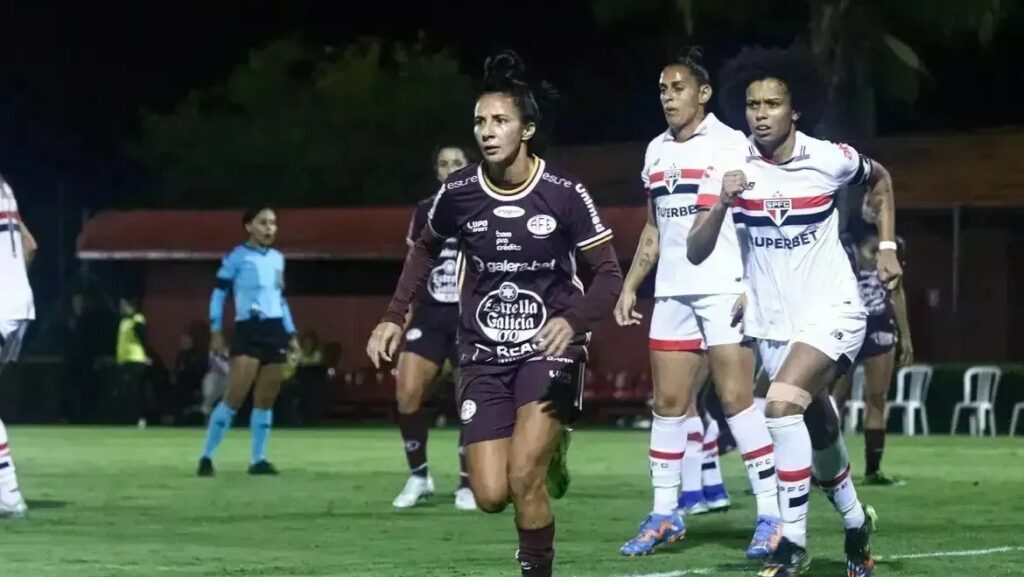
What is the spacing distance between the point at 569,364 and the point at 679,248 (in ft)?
7.91

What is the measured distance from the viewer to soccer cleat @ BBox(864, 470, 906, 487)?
56.3 ft

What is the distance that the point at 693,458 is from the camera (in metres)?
13.6

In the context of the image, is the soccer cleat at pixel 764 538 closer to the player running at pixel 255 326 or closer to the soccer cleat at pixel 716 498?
the soccer cleat at pixel 716 498

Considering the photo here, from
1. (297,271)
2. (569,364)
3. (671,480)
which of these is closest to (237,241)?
(297,271)

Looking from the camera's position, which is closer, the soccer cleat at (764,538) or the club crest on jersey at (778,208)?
the club crest on jersey at (778,208)

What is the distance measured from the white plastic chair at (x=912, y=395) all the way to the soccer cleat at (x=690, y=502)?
15925 millimetres

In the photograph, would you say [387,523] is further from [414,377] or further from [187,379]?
[187,379]

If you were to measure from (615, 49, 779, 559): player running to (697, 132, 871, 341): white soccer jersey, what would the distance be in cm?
100

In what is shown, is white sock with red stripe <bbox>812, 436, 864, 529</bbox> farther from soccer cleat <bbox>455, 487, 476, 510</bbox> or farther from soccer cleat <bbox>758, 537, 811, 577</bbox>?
soccer cleat <bbox>455, 487, 476, 510</bbox>

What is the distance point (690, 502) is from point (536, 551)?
467cm

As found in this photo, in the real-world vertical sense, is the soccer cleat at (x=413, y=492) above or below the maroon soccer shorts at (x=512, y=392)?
below

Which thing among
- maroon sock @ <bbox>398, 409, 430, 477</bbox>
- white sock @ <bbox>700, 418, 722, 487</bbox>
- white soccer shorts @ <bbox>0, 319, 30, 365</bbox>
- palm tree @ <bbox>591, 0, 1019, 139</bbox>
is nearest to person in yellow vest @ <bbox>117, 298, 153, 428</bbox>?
palm tree @ <bbox>591, 0, 1019, 139</bbox>

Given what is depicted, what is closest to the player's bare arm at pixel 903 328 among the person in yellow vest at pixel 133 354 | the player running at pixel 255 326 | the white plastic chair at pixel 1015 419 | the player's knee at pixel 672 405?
the player's knee at pixel 672 405

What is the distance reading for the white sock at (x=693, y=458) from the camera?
13.4m
